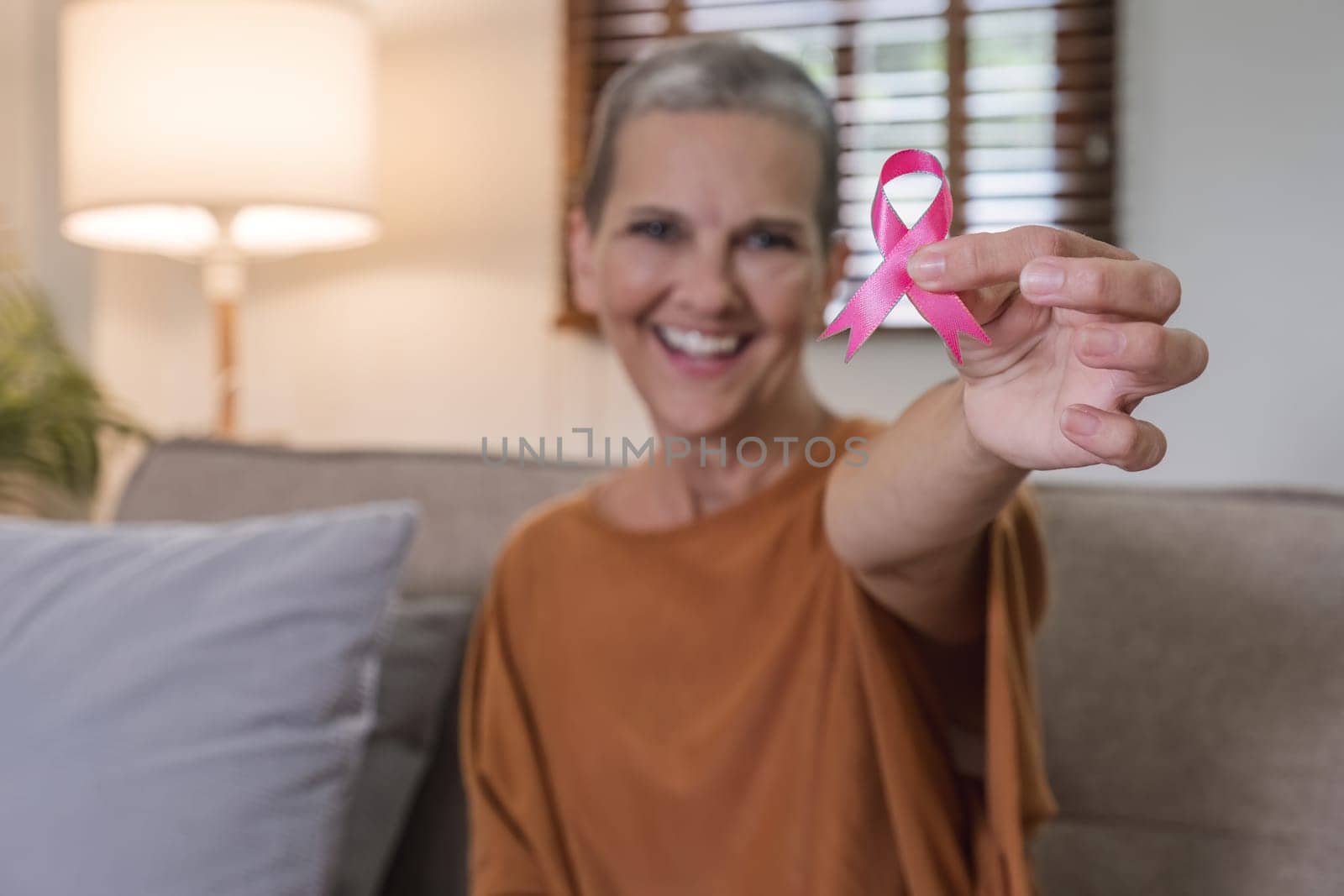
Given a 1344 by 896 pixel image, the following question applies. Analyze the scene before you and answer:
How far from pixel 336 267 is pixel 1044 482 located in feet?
4.99

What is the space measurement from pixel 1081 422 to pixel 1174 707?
618mm

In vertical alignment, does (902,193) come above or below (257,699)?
above

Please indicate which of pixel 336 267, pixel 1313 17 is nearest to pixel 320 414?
pixel 336 267

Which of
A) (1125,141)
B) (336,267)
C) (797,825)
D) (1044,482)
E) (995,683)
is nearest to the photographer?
(995,683)

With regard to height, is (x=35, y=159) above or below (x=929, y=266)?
above

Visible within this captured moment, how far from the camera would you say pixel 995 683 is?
731 mm

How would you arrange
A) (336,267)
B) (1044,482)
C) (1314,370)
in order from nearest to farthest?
(1044,482), (1314,370), (336,267)

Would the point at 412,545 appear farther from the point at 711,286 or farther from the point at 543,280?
the point at 543,280

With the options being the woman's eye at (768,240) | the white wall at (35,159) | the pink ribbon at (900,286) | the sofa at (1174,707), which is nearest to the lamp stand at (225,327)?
the white wall at (35,159)

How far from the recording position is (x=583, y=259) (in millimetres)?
1049

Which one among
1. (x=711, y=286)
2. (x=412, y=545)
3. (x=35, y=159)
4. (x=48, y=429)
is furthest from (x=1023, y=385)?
(x=35, y=159)

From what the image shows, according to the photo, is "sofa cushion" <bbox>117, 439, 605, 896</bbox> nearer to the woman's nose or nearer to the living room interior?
the living room interior

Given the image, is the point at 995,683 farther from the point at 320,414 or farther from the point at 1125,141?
the point at 320,414

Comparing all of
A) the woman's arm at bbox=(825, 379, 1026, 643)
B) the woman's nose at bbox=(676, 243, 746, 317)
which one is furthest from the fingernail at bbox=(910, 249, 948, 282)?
the woman's nose at bbox=(676, 243, 746, 317)
